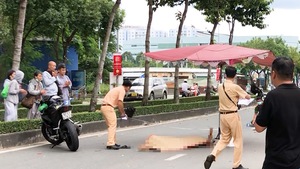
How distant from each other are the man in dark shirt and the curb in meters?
6.97

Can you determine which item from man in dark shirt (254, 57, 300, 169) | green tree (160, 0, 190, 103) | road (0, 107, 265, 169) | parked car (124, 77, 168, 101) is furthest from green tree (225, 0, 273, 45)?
man in dark shirt (254, 57, 300, 169)

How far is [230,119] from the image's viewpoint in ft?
24.9

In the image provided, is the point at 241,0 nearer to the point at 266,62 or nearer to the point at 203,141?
the point at 266,62

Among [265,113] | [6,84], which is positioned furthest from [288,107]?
[6,84]

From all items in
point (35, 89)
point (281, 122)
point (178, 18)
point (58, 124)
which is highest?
point (178, 18)

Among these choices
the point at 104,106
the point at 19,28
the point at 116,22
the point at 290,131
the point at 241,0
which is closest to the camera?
the point at 290,131

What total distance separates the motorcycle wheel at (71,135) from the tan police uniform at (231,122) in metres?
3.03

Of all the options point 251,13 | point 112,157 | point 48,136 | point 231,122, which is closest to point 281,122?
point 231,122

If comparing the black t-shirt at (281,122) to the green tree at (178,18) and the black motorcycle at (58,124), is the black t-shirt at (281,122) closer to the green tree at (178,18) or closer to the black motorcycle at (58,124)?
the black motorcycle at (58,124)

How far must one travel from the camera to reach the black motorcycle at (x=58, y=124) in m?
8.98

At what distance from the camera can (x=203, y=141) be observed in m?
10.3

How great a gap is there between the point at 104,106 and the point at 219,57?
3071mm

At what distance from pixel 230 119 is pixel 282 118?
3983 mm

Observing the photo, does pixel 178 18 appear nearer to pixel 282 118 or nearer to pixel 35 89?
pixel 35 89
